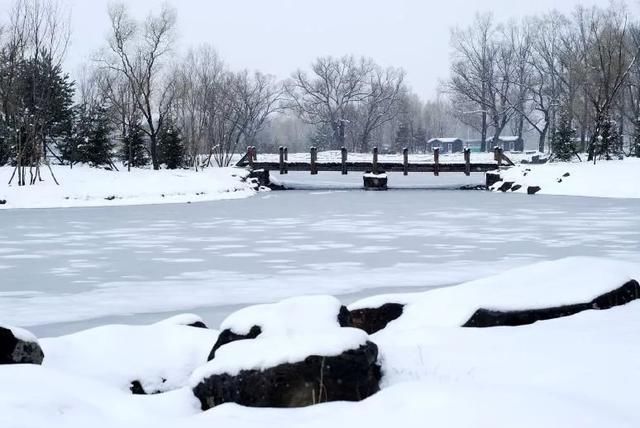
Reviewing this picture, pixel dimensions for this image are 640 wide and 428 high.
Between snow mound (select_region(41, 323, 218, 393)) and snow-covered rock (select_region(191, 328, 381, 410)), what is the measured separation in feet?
4.14

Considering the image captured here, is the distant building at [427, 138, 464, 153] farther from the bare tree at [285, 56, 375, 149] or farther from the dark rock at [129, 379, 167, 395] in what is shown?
the dark rock at [129, 379, 167, 395]

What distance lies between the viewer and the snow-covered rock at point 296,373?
4.69m

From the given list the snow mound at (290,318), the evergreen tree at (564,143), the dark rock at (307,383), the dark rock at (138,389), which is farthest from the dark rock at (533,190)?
the dark rock at (307,383)

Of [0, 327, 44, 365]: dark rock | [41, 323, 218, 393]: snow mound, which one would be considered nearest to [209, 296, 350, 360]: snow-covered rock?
[41, 323, 218, 393]: snow mound

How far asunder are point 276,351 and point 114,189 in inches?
Result: 1033

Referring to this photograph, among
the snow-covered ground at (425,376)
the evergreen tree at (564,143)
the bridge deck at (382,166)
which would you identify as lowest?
the snow-covered ground at (425,376)

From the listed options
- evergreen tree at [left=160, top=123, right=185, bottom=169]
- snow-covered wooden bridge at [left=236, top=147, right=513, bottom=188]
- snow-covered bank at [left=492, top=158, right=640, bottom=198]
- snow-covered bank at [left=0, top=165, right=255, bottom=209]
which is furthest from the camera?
snow-covered wooden bridge at [left=236, top=147, right=513, bottom=188]

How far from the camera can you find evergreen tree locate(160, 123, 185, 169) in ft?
125

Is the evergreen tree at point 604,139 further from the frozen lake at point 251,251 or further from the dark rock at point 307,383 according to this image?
the dark rock at point 307,383

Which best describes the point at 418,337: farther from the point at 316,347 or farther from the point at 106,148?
the point at 106,148

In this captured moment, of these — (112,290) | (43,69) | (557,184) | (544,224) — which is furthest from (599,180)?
(112,290)

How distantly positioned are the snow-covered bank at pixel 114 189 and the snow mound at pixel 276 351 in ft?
77.3

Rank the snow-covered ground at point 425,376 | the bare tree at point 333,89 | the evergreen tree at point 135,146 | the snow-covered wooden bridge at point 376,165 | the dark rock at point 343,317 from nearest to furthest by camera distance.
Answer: the snow-covered ground at point 425,376, the dark rock at point 343,317, the evergreen tree at point 135,146, the snow-covered wooden bridge at point 376,165, the bare tree at point 333,89

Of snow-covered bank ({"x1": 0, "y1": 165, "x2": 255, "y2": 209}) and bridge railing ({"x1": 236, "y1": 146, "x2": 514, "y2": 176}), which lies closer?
snow-covered bank ({"x1": 0, "y1": 165, "x2": 255, "y2": 209})
